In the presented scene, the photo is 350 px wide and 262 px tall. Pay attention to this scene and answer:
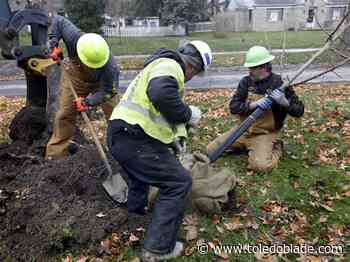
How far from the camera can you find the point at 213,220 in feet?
11.9

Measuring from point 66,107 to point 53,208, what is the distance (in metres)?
1.54

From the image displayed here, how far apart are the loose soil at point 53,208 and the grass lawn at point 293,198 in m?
0.19

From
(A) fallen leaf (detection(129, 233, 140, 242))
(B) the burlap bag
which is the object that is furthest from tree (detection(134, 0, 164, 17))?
(A) fallen leaf (detection(129, 233, 140, 242))

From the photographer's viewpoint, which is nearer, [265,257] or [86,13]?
[265,257]

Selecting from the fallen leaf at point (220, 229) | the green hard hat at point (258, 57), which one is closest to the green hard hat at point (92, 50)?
the green hard hat at point (258, 57)

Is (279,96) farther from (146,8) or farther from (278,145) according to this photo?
(146,8)

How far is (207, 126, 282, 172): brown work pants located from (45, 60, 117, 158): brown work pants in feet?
5.84

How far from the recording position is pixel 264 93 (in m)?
4.73

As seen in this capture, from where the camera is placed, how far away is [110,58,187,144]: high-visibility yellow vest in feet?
9.17

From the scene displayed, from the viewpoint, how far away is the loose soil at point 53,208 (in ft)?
10.7

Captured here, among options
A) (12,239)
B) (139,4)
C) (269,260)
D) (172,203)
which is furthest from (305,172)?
(139,4)

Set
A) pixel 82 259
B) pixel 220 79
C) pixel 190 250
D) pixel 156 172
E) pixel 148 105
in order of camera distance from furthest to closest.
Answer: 1. pixel 220 79
2. pixel 190 250
3. pixel 82 259
4. pixel 156 172
5. pixel 148 105

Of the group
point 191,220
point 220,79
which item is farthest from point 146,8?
point 191,220

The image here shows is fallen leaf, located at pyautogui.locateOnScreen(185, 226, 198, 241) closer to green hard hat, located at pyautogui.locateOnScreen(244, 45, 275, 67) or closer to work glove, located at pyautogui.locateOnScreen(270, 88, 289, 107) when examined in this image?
work glove, located at pyautogui.locateOnScreen(270, 88, 289, 107)
